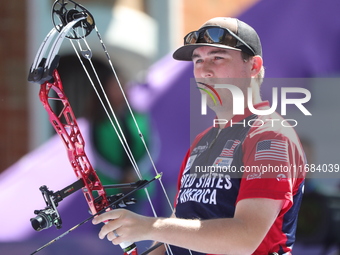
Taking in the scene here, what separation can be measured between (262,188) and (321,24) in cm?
137

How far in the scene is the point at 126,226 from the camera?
4.75ft

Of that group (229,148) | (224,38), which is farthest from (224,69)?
(229,148)

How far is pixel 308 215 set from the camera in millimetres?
2682

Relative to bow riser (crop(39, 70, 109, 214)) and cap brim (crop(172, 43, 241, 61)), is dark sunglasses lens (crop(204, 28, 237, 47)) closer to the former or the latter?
cap brim (crop(172, 43, 241, 61))

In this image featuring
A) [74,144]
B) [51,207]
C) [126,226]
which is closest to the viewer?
[126,226]

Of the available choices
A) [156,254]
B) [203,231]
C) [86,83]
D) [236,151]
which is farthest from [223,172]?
[86,83]

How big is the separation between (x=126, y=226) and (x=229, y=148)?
1.14ft

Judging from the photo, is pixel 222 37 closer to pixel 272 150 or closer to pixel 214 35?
pixel 214 35

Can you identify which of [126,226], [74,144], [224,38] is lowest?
[126,226]

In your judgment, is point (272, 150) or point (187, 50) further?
point (187, 50)

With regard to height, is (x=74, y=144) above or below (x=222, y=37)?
below

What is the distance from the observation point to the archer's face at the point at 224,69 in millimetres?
1662

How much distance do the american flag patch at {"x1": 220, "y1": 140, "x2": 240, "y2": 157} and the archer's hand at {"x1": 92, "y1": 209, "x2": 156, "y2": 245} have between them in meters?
0.28

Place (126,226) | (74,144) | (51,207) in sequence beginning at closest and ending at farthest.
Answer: (126,226)
(51,207)
(74,144)
